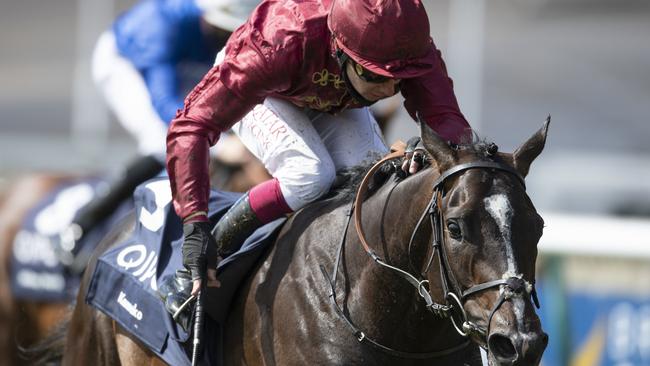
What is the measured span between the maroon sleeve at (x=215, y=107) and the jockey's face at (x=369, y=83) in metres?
0.18

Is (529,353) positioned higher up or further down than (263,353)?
higher up

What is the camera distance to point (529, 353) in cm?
266

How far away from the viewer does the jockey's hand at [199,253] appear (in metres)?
3.38

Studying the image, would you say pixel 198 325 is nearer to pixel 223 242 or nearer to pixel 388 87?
pixel 223 242

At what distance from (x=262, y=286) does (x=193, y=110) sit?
1.84 feet

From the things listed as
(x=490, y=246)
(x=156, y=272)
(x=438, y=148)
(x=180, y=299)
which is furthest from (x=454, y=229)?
(x=156, y=272)

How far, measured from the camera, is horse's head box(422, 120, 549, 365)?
270 cm

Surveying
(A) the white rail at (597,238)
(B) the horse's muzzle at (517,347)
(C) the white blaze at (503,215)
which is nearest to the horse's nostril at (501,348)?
(B) the horse's muzzle at (517,347)

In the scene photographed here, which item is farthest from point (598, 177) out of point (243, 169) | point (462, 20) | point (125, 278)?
point (125, 278)

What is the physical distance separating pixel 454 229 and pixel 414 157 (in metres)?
0.39

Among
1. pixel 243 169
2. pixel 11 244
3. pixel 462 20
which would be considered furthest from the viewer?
pixel 462 20

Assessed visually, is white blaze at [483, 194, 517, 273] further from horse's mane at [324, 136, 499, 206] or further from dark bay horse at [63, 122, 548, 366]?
horse's mane at [324, 136, 499, 206]

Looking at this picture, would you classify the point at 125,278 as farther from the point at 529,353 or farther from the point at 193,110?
the point at 529,353

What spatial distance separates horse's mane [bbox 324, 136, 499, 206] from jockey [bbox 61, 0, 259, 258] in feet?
8.78
